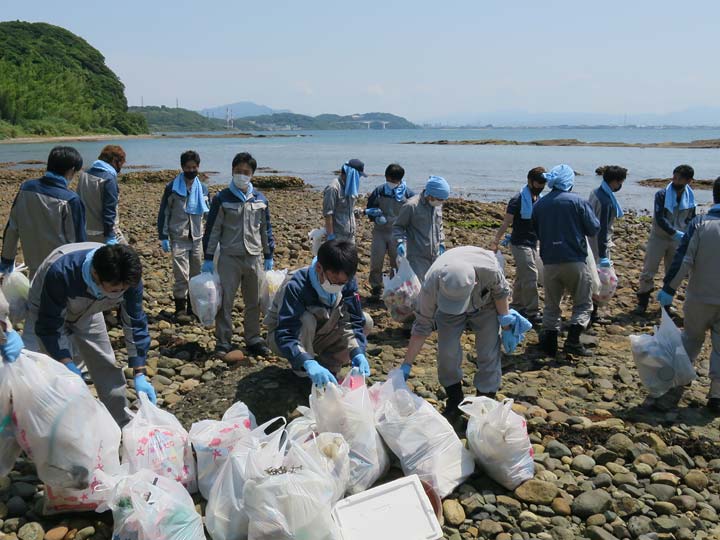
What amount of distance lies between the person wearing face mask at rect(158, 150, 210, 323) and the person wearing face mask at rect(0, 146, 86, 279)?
61.9 inches

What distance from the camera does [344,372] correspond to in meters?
5.13

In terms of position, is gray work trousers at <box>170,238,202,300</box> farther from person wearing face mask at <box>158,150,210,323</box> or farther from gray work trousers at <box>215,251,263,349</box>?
gray work trousers at <box>215,251,263,349</box>

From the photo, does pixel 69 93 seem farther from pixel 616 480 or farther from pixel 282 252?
pixel 616 480

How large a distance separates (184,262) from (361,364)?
134 inches

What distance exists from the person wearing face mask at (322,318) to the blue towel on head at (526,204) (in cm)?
290

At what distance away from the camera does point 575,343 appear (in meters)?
5.88

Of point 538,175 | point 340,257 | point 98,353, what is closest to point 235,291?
point 98,353

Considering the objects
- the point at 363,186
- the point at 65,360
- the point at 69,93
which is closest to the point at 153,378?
the point at 65,360

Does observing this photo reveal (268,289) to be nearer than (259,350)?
No

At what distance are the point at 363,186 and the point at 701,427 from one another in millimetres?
22629

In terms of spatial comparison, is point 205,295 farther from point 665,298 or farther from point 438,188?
point 665,298

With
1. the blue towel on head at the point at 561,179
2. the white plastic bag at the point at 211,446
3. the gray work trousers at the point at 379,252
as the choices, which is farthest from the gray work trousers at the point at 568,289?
the white plastic bag at the point at 211,446

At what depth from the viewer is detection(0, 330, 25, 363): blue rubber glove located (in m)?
2.99

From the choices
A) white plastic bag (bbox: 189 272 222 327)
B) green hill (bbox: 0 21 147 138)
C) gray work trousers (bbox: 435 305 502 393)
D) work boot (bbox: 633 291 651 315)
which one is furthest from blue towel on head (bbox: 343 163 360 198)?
green hill (bbox: 0 21 147 138)
